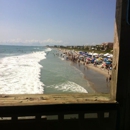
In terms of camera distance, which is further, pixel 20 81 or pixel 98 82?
pixel 98 82

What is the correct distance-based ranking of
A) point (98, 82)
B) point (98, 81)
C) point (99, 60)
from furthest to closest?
point (99, 60) → point (98, 81) → point (98, 82)

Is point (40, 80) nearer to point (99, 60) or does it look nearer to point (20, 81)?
point (20, 81)

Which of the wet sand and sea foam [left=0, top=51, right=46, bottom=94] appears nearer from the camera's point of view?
sea foam [left=0, top=51, right=46, bottom=94]

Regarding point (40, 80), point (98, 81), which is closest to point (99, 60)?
point (98, 81)

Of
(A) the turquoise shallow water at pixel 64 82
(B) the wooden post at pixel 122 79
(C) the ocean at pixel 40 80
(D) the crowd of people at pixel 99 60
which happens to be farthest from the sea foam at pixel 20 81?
(B) the wooden post at pixel 122 79

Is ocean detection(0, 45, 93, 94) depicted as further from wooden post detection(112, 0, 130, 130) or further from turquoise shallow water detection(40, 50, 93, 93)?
wooden post detection(112, 0, 130, 130)

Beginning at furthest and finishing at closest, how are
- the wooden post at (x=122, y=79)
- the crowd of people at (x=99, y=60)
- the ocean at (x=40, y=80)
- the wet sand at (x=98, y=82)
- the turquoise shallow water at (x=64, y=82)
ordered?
1. the crowd of people at (x=99, y=60)
2. the wet sand at (x=98, y=82)
3. the turquoise shallow water at (x=64, y=82)
4. the ocean at (x=40, y=80)
5. the wooden post at (x=122, y=79)

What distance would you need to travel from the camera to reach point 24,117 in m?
2.25

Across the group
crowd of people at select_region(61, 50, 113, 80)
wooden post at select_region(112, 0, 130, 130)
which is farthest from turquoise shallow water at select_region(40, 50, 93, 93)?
wooden post at select_region(112, 0, 130, 130)

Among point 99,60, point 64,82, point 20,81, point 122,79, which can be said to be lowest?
point 64,82

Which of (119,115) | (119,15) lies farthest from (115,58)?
(119,115)

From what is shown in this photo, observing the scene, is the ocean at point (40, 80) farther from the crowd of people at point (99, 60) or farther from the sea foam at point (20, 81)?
the crowd of people at point (99, 60)

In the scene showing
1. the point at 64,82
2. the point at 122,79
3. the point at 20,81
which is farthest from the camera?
the point at 64,82

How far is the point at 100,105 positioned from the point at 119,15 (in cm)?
107
